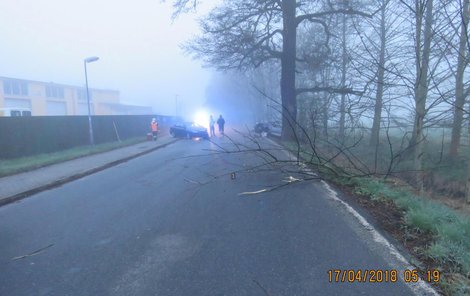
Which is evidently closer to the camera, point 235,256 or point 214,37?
point 235,256

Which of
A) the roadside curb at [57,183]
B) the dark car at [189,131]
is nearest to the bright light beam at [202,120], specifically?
the dark car at [189,131]

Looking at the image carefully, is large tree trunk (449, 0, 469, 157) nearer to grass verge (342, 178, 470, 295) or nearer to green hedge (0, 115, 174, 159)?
grass verge (342, 178, 470, 295)

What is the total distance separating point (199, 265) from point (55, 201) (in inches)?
213

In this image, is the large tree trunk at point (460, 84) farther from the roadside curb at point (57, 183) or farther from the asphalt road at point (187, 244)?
the roadside curb at point (57, 183)

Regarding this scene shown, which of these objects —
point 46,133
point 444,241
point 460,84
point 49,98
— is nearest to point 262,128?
point 46,133

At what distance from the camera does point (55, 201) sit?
307 inches

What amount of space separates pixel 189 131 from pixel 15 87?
37.9 metres

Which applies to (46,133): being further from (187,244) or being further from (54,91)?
(54,91)

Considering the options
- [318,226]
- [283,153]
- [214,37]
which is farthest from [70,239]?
[214,37]

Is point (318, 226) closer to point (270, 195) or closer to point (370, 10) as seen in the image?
point (270, 195)

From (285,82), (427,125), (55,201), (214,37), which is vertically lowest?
(55,201)

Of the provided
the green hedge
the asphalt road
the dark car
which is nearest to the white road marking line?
the asphalt road

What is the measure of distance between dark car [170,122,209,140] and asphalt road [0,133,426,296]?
794 inches

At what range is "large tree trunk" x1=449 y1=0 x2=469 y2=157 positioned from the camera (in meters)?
6.04
